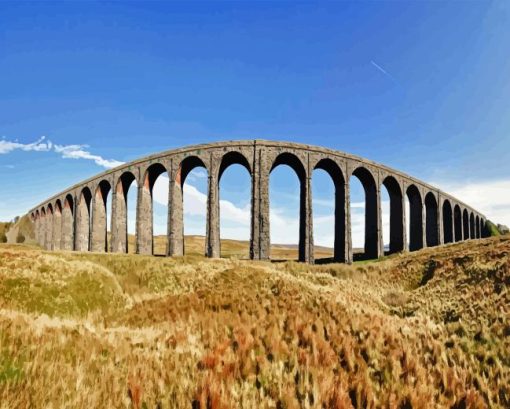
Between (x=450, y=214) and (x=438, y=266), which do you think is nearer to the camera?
(x=438, y=266)

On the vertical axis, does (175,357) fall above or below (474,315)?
above

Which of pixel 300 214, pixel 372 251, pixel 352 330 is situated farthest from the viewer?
pixel 372 251

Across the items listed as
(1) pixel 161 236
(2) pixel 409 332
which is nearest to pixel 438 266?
(2) pixel 409 332

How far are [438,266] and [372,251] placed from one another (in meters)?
21.3

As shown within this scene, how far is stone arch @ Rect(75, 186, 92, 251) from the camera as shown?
4969 centimetres

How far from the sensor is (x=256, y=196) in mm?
33125

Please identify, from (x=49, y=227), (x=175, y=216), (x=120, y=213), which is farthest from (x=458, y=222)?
(x=49, y=227)

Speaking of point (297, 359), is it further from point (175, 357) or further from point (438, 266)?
point (438, 266)

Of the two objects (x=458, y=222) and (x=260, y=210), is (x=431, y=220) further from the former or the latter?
(x=260, y=210)

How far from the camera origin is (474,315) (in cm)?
755

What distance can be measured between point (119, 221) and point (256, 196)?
2033cm

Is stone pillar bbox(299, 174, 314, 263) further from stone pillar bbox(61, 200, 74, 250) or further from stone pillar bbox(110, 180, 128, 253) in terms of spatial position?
stone pillar bbox(61, 200, 74, 250)

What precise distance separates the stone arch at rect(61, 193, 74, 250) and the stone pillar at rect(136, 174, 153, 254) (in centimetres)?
2507

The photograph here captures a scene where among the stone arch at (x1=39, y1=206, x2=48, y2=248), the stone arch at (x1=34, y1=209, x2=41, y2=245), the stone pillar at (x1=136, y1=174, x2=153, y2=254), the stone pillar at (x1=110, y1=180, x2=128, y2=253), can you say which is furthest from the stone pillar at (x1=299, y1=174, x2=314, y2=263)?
the stone arch at (x1=34, y1=209, x2=41, y2=245)
